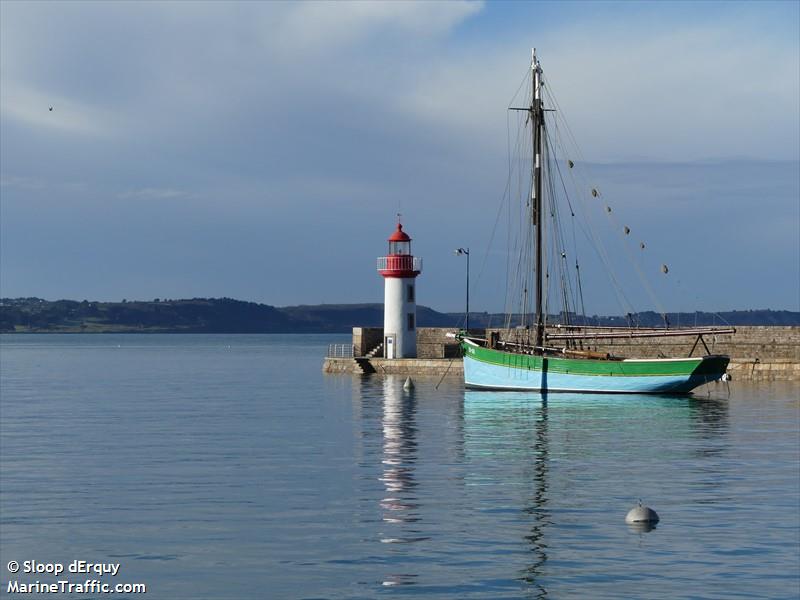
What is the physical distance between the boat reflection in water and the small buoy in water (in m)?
0.39

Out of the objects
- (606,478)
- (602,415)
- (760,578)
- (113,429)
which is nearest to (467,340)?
(602,415)

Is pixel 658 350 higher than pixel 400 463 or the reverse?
higher

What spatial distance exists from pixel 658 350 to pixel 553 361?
1434cm

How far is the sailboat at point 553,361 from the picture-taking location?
182 feet

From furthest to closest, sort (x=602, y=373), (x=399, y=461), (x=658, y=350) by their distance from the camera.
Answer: (x=658, y=350) → (x=602, y=373) → (x=399, y=461)

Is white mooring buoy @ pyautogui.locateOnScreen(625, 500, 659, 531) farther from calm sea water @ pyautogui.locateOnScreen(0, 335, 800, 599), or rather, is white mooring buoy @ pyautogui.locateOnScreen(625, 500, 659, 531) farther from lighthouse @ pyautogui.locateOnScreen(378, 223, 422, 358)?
lighthouse @ pyautogui.locateOnScreen(378, 223, 422, 358)

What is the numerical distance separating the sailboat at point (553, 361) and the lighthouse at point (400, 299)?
26.1 ft

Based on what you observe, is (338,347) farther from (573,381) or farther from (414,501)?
(414,501)

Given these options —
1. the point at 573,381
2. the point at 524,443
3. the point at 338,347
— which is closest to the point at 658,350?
the point at 573,381

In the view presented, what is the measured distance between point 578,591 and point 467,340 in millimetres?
44745

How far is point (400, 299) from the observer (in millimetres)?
72438

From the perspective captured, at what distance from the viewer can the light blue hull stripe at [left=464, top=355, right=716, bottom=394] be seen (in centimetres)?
5572

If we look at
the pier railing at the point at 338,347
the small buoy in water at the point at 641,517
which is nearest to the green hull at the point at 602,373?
the pier railing at the point at 338,347

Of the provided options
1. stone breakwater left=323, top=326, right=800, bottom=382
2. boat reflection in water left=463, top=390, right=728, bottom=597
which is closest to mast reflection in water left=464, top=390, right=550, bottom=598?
boat reflection in water left=463, top=390, right=728, bottom=597
